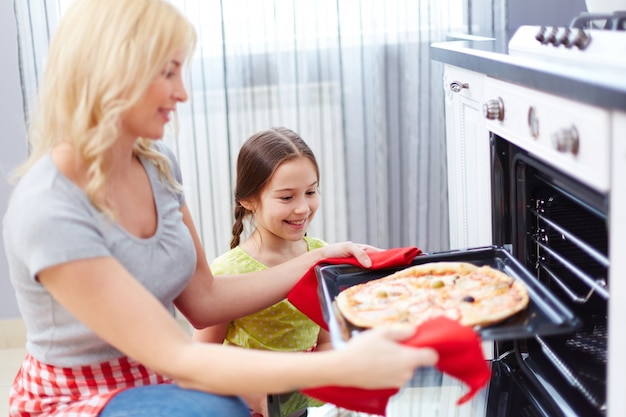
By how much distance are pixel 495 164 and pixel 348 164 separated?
1409 millimetres

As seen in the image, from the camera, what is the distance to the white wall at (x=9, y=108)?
3172 mm

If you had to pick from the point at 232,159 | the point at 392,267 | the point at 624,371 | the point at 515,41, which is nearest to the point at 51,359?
the point at 392,267

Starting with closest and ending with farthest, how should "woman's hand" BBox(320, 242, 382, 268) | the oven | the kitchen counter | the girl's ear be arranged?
1. the kitchen counter
2. the oven
3. "woman's hand" BBox(320, 242, 382, 268)
4. the girl's ear

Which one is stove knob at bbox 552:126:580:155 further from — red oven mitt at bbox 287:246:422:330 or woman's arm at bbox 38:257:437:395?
red oven mitt at bbox 287:246:422:330

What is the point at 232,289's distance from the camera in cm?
Result: 185

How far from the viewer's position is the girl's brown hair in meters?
2.15

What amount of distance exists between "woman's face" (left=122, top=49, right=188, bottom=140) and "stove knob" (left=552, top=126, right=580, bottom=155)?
62cm

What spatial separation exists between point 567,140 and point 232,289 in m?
0.84

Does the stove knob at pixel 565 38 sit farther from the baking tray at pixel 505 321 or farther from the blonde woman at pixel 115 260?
the blonde woman at pixel 115 260

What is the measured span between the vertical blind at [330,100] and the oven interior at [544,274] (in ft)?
4.40

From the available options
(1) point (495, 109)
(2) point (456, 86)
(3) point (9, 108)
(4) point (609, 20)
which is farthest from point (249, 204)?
(3) point (9, 108)

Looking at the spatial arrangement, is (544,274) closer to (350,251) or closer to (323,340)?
(350,251)

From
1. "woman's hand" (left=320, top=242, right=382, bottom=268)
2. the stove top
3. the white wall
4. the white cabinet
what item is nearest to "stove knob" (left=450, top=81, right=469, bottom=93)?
the white cabinet

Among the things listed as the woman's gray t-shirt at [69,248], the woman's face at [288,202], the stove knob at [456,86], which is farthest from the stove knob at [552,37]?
the woman's gray t-shirt at [69,248]
